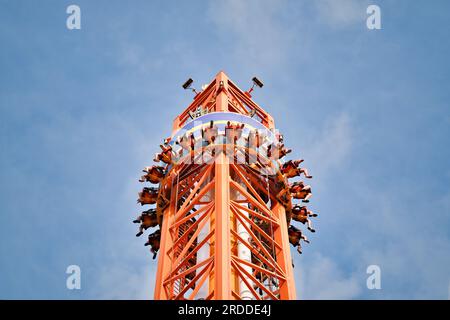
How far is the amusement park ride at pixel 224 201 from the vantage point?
25.4 m

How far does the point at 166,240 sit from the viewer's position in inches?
1059

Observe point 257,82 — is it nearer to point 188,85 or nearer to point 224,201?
point 188,85

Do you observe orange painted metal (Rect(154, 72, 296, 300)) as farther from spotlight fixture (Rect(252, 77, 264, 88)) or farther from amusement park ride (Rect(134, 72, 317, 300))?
spotlight fixture (Rect(252, 77, 264, 88))

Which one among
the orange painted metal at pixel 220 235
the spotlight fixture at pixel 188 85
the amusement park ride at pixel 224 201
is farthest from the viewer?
the spotlight fixture at pixel 188 85

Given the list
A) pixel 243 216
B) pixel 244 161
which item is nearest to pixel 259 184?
pixel 244 161

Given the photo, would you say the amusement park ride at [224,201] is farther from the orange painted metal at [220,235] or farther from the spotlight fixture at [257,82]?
the spotlight fixture at [257,82]

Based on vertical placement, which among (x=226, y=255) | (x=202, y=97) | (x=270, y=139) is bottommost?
(x=226, y=255)

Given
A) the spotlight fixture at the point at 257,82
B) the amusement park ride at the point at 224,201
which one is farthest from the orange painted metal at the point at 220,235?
the spotlight fixture at the point at 257,82

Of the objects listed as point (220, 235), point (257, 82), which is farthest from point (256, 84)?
point (220, 235)

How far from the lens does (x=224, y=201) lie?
25484 mm

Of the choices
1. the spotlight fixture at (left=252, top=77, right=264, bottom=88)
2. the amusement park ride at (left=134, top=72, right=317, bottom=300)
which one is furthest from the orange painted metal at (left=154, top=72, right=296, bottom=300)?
the spotlight fixture at (left=252, top=77, right=264, bottom=88)
